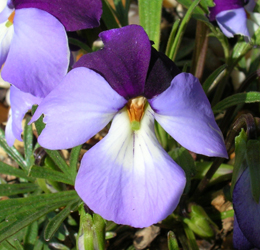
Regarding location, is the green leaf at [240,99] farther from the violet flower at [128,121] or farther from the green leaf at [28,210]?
the green leaf at [28,210]

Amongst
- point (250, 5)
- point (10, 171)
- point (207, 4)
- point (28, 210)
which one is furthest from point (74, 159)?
point (250, 5)

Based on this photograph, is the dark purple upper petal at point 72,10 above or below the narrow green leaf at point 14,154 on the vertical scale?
above

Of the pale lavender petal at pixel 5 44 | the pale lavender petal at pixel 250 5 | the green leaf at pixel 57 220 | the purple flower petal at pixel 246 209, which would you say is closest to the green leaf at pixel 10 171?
the green leaf at pixel 57 220

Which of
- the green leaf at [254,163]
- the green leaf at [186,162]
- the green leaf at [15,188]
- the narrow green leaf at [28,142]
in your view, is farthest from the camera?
the narrow green leaf at [28,142]

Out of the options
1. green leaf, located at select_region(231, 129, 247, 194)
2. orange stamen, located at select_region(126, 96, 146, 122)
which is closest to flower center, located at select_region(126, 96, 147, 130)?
orange stamen, located at select_region(126, 96, 146, 122)

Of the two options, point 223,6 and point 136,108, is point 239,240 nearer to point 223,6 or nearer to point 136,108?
point 136,108

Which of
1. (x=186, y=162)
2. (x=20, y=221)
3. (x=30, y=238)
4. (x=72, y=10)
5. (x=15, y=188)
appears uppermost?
(x=72, y=10)

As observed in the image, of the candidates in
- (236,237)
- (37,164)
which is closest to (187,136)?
(236,237)
